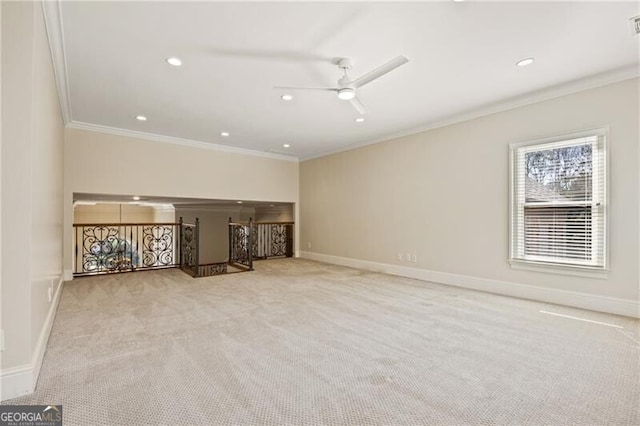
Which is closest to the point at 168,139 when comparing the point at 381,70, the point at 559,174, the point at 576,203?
the point at 381,70

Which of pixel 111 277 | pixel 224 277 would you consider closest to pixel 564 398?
pixel 224 277

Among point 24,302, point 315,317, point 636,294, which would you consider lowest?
point 315,317

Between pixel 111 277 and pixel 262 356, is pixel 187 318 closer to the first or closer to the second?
pixel 262 356

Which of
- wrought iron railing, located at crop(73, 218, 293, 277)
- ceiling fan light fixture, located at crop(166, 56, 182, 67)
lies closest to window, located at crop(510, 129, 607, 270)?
ceiling fan light fixture, located at crop(166, 56, 182, 67)

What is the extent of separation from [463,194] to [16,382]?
17.8 feet

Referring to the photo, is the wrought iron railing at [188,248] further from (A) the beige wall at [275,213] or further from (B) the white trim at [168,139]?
(A) the beige wall at [275,213]

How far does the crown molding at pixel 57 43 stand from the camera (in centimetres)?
248

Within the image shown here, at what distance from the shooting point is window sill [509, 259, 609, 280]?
3.77m

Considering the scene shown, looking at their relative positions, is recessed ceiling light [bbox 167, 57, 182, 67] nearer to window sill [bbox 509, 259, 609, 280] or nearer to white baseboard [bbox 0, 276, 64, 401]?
white baseboard [bbox 0, 276, 64, 401]

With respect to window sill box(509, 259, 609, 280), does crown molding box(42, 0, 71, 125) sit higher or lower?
higher

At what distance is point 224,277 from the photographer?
18.9ft

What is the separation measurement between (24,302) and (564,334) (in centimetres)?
443

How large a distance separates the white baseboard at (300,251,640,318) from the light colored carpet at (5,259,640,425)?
0.64 feet

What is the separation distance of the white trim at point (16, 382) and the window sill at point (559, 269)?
5.26m
